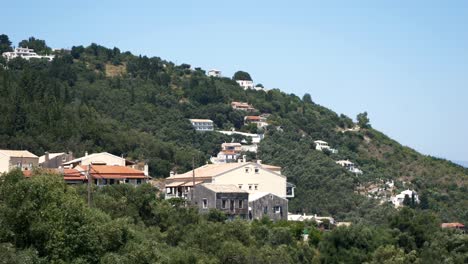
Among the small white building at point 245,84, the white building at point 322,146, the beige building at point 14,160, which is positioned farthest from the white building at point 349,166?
the beige building at point 14,160

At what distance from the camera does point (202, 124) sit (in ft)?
469

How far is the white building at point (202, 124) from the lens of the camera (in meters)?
141

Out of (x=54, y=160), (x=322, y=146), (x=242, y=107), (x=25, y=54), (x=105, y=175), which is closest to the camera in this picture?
(x=105, y=175)

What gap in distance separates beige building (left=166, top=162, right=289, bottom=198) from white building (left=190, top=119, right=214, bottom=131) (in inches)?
2285

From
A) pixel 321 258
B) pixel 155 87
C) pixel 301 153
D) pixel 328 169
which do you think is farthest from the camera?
pixel 155 87

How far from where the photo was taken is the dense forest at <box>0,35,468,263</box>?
39.5 metres

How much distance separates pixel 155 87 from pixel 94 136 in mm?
59836

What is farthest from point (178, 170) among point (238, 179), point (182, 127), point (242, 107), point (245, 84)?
point (245, 84)

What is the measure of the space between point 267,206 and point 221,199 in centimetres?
487

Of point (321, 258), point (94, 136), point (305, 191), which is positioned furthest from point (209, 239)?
point (305, 191)

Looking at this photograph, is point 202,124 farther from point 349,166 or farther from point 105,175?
point 105,175

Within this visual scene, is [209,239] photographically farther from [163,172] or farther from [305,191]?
[305,191]

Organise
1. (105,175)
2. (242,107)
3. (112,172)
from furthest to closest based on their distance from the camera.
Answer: (242,107) → (112,172) → (105,175)

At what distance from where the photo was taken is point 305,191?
10662cm
